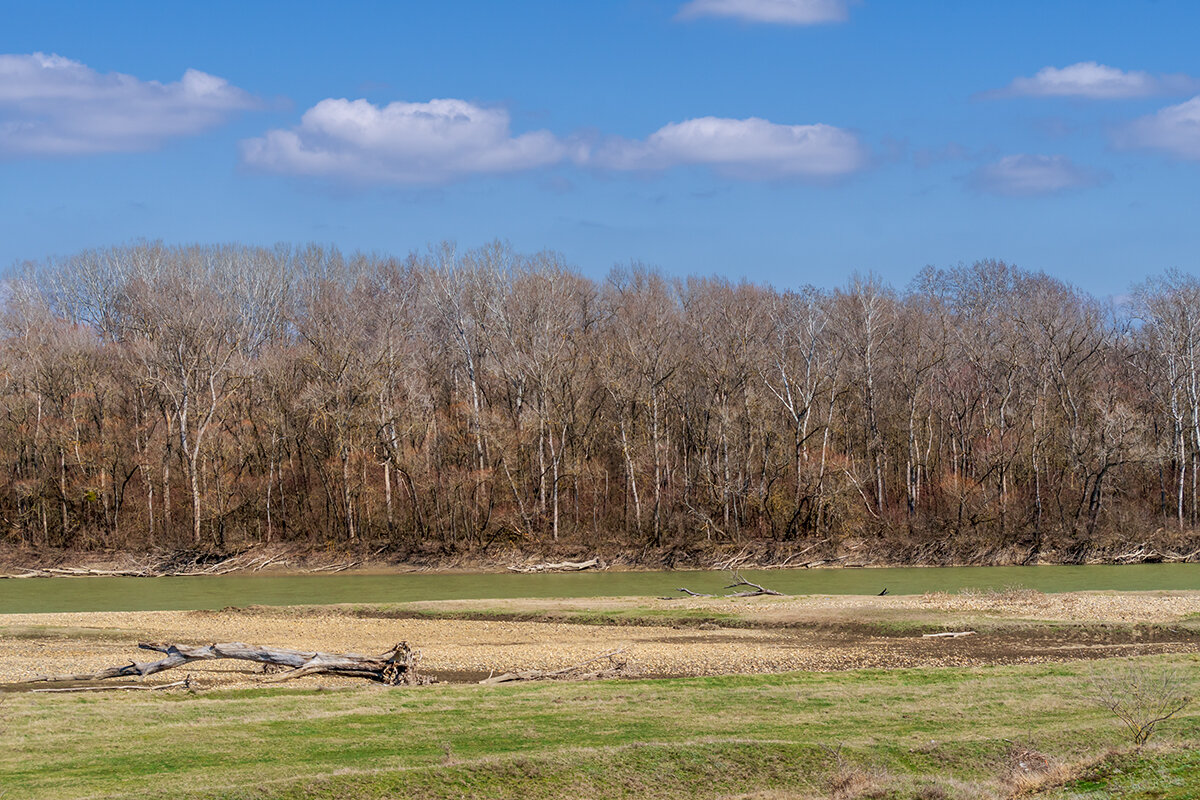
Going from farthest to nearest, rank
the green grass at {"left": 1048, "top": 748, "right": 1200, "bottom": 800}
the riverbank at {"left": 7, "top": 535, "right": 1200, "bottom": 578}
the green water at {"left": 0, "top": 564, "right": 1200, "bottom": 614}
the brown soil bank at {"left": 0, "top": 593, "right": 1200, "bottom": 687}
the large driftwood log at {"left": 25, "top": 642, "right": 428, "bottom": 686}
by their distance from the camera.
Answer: the riverbank at {"left": 7, "top": 535, "right": 1200, "bottom": 578} → the green water at {"left": 0, "top": 564, "right": 1200, "bottom": 614} → the brown soil bank at {"left": 0, "top": 593, "right": 1200, "bottom": 687} → the large driftwood log at {"left": 25, "top": 642, "right": 428, "bottom": 686} → the green grass at {"left": 1048, "top": 748, "right": 1200, "bottom": 800}

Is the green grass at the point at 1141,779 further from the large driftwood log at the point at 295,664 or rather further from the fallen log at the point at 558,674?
the large driftwood log at the point at 295,664

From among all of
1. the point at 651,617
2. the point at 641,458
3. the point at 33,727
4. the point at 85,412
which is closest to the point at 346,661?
the point at 33,727

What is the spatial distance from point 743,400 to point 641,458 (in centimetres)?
652

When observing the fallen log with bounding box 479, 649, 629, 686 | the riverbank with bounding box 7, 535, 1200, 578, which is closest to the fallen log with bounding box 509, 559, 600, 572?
the riverbank with bounding box 7, 535, 1200, 578

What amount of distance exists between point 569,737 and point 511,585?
3172 cm

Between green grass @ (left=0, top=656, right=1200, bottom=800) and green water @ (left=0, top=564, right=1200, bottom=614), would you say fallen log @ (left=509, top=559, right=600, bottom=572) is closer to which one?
green water @ (left=0, top=564, right=1200, bottom=614)

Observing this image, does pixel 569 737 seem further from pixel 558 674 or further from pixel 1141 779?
pixel 1141 779

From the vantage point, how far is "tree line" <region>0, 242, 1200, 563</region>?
185 ft

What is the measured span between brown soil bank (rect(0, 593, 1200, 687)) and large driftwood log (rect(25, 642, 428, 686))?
0.39 metres

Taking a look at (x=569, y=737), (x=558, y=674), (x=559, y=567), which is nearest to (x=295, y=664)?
(x=558, y=674)

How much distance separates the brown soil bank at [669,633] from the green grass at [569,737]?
3.18 meters

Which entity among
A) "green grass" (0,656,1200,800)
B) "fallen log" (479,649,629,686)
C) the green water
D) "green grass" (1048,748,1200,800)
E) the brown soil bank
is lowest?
the green water

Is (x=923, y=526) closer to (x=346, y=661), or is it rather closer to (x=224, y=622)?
(x=224, y=622)

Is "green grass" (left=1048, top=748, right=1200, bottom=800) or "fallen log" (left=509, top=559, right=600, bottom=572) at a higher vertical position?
"green grass" (left=1048, top=748, right=1200, bottom=800)
